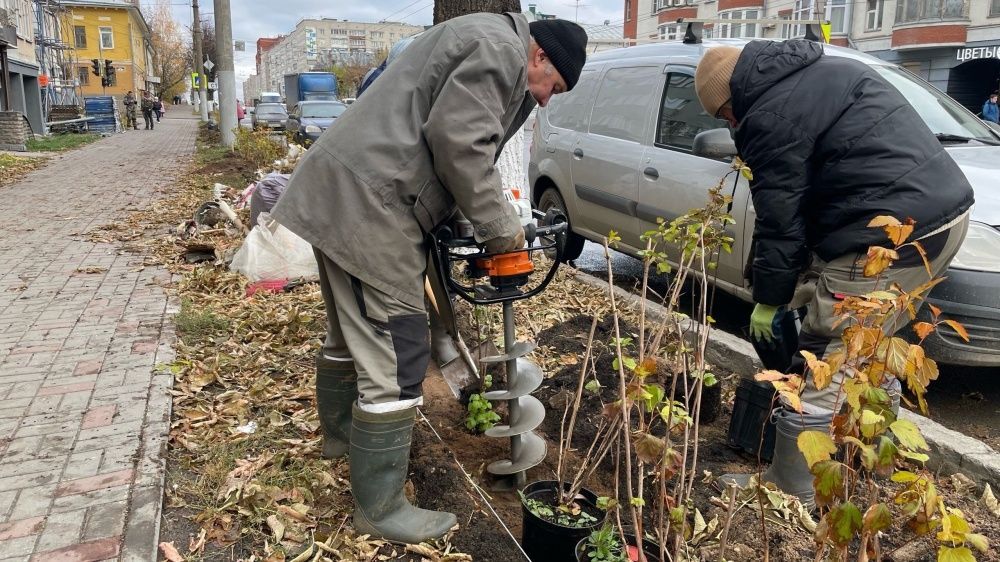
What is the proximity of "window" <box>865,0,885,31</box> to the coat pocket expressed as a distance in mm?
37505

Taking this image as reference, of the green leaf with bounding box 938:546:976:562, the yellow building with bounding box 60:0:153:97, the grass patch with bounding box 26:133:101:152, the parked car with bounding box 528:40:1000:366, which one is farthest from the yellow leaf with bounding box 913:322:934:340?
the yellow building with bounding box 60:0:153:97

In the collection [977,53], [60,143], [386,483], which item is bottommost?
[386,483]

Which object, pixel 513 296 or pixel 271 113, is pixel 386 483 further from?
pixel 271 113

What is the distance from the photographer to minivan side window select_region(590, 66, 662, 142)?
597 cm

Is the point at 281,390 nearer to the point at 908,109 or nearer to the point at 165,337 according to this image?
the point at 165,337

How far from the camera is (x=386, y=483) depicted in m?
2.64

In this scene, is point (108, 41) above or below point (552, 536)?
above

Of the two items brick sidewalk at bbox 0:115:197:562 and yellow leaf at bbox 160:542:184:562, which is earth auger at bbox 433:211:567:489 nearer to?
yellow leaf at bbox 160:542:184:562

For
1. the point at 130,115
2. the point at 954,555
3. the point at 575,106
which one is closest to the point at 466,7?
the point at 575,106

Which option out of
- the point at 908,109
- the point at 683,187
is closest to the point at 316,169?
the point at 908,109

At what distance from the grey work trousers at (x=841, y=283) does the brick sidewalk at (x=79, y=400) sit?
254 cm

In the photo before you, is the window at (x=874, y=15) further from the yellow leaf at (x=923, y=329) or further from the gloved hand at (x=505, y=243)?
the yellow leaf at (x=923, y=329)

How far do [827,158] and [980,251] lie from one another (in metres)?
1.76

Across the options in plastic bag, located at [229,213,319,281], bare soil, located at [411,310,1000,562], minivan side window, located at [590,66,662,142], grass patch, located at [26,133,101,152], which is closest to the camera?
bare soil, located at [411,310,1000,562]
